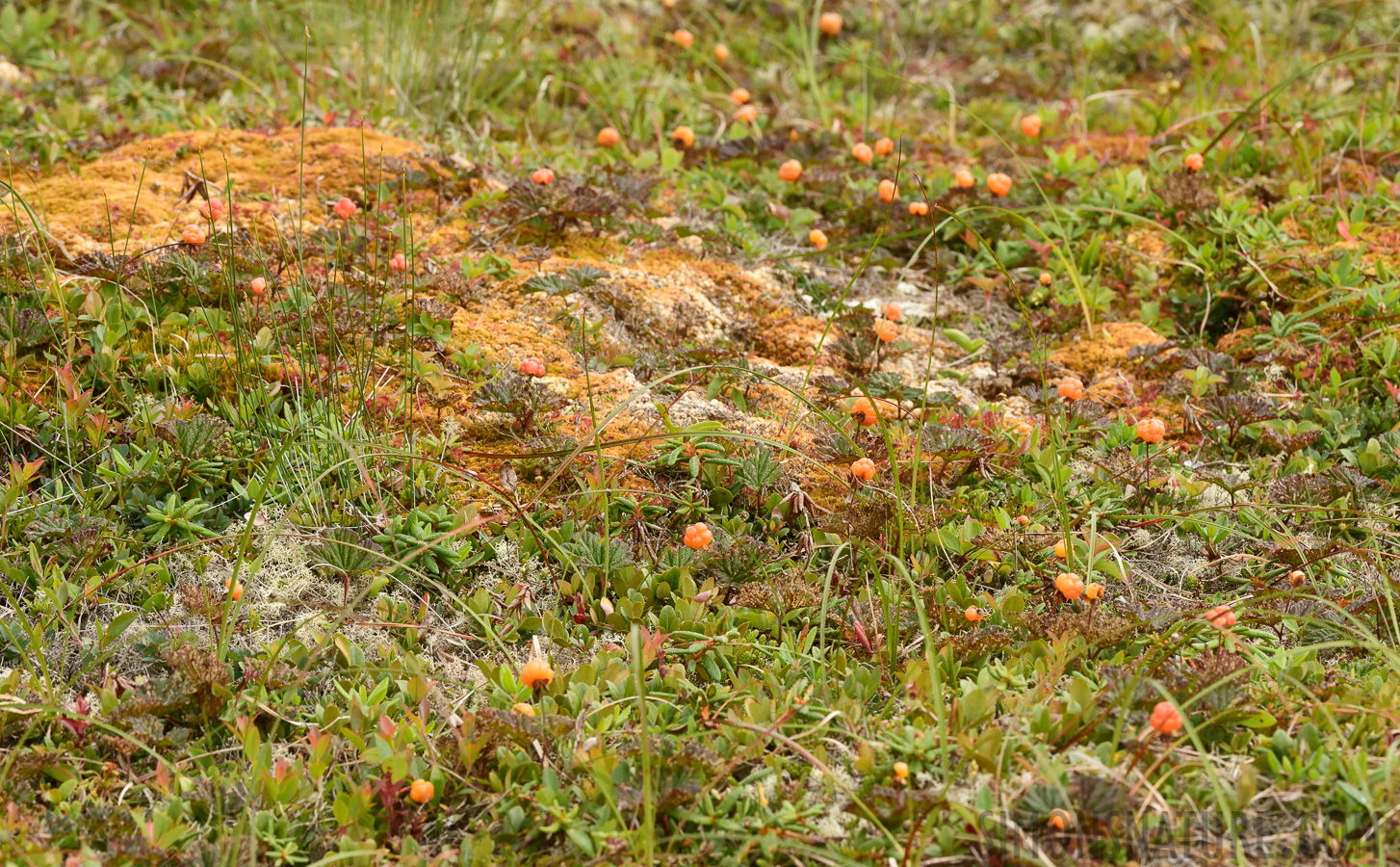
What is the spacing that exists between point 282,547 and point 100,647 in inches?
A: 18.1

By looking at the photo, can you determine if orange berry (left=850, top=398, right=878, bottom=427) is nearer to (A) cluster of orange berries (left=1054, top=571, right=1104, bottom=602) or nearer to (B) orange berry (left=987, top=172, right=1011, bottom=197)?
(A) cluster of orange berries (left=1054, top=571, right=1104, bottom=602)

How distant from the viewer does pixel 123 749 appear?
2.11 meters

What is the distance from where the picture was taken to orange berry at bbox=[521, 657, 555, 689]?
2.19 m

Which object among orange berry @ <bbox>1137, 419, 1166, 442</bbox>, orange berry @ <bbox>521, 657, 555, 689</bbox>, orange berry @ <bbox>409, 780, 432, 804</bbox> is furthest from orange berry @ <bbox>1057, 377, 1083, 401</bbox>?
orange berry @ <bbox>409, 780, 432, 804</bbox>

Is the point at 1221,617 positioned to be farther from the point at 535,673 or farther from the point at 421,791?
the point at 421,791

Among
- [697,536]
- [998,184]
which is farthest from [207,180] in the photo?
[998,184]

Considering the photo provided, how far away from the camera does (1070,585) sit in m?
2.43

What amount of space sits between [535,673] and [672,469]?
93 cm

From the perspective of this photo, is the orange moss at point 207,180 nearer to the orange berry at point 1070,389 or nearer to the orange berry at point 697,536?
the orange berry at point 697,536

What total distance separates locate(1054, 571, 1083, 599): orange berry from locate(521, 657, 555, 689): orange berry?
1.12 metres

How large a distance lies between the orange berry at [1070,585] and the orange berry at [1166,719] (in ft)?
1.56

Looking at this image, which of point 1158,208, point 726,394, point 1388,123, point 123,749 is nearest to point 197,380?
point 123,749

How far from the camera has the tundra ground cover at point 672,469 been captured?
204 cm

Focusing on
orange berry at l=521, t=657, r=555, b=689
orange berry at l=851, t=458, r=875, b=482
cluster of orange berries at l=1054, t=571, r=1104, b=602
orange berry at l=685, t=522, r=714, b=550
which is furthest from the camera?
orange berry at l=851, t=458, r=875, b=482
